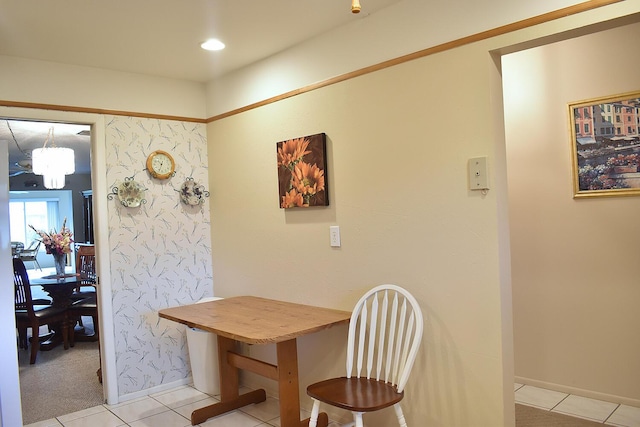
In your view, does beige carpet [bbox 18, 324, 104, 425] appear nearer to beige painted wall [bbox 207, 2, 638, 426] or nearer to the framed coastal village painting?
beige painted wall [bbox 207, 2, 638, 426]

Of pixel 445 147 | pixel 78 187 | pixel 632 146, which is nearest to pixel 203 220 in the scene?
pixel 445 147

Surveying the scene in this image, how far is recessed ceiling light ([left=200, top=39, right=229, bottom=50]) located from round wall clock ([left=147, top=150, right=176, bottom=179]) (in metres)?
0.97

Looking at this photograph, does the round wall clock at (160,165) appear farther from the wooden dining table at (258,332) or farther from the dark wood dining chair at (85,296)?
the dark wood dining chair at (85,296)

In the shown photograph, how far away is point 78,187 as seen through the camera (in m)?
11.0

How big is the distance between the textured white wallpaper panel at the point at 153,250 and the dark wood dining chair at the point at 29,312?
1.63m

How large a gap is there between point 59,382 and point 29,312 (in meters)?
1.03

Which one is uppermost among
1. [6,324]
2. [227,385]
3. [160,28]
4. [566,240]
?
[160,28]

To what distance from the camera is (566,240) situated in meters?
3.16

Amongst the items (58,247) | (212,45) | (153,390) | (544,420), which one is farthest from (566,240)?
(58,247)

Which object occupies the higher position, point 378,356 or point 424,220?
point 424,220

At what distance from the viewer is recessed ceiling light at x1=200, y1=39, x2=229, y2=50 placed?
2927mm

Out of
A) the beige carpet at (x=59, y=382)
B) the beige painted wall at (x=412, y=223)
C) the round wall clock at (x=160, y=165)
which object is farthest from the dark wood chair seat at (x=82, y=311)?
the beige painted wall at (x=412, y=223)

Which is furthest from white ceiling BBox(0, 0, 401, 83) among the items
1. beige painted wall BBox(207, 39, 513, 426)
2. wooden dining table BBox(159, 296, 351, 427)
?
wooden dining table BBox(159, 296, 351, 427)

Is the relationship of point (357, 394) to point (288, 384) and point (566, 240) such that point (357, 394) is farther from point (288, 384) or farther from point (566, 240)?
point (566, 240)
